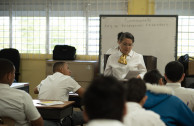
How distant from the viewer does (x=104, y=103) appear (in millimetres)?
842

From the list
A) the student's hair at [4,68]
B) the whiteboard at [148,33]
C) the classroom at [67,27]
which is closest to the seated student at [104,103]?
the student's hair at [4,68]

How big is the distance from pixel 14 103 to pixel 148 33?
312 cm

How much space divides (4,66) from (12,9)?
14.9 feet

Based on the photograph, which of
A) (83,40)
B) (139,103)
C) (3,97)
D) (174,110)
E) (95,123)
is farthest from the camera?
(83,40)

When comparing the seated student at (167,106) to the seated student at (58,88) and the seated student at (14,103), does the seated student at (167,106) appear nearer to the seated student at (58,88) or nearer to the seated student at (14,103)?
the seated student at (14,103)

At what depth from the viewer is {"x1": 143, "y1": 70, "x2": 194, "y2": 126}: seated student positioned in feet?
5.74

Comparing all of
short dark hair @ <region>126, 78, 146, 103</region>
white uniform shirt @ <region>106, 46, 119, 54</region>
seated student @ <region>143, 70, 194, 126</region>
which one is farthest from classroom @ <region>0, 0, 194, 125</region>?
short dark hair @ <region>126, 78, 146, 103</region>

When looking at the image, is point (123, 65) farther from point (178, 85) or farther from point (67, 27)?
point (67, 27)

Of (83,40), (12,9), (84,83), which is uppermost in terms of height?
(12,9)

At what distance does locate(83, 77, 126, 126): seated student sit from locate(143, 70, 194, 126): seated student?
91 cm

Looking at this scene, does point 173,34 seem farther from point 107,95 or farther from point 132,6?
point 107,95

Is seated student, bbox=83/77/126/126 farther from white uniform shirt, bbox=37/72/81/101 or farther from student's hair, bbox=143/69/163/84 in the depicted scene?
white uniform shirt, bbox=37/72/81/101

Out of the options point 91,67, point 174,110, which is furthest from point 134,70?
point 91,67

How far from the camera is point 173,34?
4570mm
